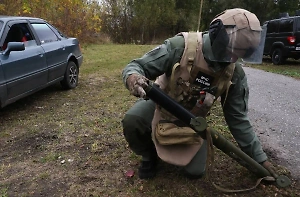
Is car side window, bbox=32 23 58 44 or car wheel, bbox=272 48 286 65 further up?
car side window, bbox=32 23 58 44

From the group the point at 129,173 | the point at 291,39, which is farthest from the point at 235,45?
the point at 291,39

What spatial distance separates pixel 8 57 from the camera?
431cm

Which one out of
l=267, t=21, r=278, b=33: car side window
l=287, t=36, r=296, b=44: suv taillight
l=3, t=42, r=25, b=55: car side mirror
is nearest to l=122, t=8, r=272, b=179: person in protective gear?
l=3, t=42, r=25, b=55: car side mirror

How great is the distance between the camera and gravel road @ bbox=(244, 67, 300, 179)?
337cm

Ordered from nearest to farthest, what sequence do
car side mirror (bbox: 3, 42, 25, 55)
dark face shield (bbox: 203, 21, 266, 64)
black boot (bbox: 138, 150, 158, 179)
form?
dark face shield (bbox: 203, 21, 266, 64) < black boot (bbox: 138, 150, 158, 179) < car side mirror (bbox: 3, 42, 25, 55)

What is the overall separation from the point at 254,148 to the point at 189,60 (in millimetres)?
904

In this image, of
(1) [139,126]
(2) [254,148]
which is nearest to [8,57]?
(1) [139,126]

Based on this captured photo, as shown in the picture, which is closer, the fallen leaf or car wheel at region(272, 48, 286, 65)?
the fallen leaf

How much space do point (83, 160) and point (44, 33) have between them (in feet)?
10.7

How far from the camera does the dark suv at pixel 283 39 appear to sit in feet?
36.9

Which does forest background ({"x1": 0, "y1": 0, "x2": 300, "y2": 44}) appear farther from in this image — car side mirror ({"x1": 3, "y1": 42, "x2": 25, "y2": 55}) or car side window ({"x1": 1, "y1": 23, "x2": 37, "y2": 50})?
car side mirror ({"x1": 3, "y1": 42, "x2": 25, "y2": 55})

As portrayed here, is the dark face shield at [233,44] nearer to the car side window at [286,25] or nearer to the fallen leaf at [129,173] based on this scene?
the fallen leaf at [129,173]

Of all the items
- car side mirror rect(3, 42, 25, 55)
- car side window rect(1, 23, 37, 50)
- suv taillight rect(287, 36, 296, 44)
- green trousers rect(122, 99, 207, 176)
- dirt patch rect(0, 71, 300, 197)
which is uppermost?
car side window rect(1, 23, 37, 50)

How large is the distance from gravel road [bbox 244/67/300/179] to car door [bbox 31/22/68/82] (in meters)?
3.39
